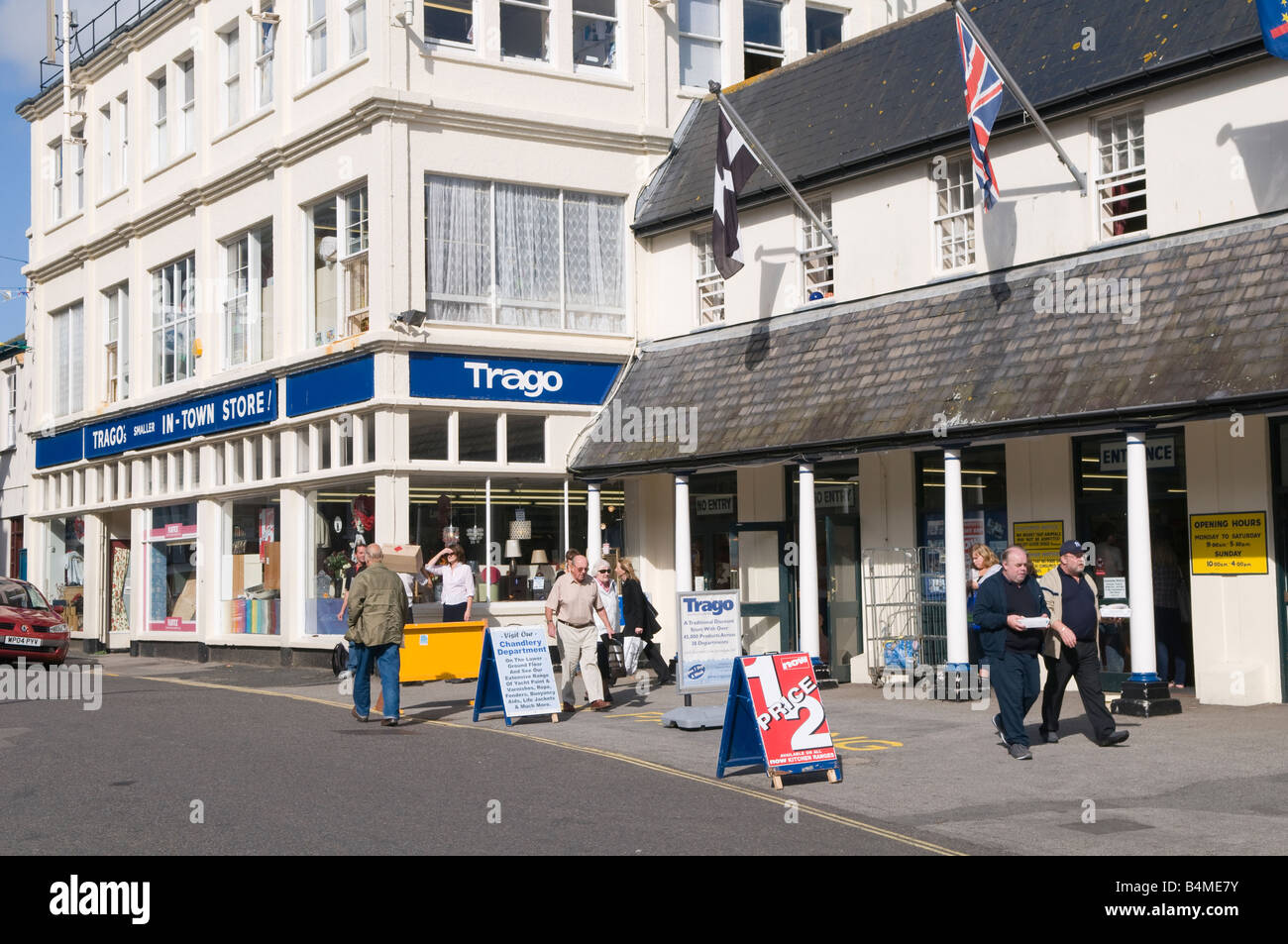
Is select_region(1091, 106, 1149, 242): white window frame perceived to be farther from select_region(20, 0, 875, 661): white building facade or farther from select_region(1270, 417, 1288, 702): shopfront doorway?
select_region(20, 0, 875, 661): white building facade

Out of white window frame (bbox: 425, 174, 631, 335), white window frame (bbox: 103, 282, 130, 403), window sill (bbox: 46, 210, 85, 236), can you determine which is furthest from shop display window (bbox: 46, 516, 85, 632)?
white window frame (bbox: 425, 174, 631, 335)

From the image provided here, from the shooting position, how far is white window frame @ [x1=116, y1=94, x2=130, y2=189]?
3341 cm

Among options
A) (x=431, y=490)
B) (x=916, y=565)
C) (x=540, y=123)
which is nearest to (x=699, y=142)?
(x=540, y=123)

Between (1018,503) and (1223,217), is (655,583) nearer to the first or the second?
(1018,503)

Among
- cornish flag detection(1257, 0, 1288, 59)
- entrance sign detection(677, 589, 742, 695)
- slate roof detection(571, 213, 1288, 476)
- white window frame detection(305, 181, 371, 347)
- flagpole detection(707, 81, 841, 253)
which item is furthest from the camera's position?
white window frame detection(305, 181, 371, 347)

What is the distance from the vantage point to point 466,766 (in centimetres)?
1294

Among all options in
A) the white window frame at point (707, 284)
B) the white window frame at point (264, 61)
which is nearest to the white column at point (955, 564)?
the white window frame at point (707, 284)

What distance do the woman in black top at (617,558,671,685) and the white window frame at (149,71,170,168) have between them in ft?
54.9

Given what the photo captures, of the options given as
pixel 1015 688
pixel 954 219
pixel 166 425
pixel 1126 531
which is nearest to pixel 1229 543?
pixel 1126 531

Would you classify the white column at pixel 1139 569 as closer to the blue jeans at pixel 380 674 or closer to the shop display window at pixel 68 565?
the blue jeans at pixel 380 674

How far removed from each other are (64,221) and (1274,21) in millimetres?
29571

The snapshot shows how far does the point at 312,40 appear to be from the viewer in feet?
86.2

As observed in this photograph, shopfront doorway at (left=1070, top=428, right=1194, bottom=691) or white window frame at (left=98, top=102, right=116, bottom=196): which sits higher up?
white window frame at (left=98, top=102, right=116, bottom=196)
